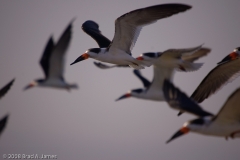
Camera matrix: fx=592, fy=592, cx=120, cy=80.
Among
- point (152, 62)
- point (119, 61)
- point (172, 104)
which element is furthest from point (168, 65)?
point (172, 104)

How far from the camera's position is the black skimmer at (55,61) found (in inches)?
476

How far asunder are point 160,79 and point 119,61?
1.59 meters

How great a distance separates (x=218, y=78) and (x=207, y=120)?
3820mm

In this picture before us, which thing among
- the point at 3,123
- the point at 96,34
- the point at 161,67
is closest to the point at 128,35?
the point at 161,67

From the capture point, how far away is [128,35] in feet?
47.2

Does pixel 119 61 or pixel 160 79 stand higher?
pixel 119 61

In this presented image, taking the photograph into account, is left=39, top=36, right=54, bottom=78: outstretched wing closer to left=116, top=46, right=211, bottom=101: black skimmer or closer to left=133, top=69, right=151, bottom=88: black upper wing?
left=116, top=46, right=211, bottom=101: black skimmer

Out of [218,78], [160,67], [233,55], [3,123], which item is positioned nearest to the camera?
[3,123]

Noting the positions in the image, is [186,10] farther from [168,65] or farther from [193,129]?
[193,129]

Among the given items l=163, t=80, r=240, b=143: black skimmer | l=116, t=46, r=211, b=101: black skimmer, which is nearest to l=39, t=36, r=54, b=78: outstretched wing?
l=116, t=46, r=211, b=101: black skimmer

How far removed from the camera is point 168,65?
1398cm

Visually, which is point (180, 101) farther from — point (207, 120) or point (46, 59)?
point (46, 59)

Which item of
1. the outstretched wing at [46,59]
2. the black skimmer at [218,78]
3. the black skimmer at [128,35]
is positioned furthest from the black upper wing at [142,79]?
the outstretched wing at [46,59]

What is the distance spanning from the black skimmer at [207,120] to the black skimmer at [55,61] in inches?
94.9
